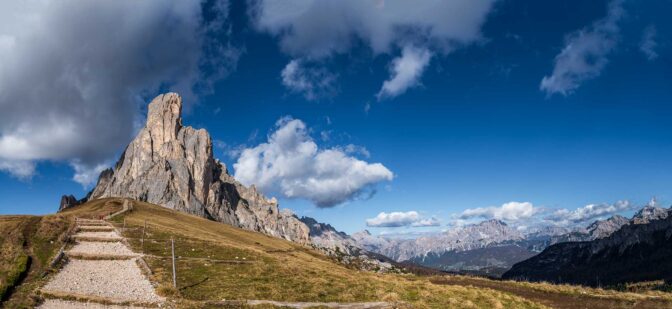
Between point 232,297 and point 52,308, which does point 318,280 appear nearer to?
point 232,297

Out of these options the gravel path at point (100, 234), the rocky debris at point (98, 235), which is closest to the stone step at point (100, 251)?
the rocky debris at point (98, 235)

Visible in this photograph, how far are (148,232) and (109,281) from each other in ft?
150

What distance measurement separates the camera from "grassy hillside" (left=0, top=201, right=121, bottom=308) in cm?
2882

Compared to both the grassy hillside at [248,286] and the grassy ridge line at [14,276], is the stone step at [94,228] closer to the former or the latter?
the grassy hillside at [248,286]

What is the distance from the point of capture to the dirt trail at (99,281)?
28797 millimetres

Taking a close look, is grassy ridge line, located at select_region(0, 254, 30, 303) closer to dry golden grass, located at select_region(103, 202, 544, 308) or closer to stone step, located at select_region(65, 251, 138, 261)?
stone step, located at select_region(65, 251, 138, 261)

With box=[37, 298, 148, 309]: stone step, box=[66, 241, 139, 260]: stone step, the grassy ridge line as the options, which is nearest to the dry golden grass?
box=[66, 241, 139, 260]: stone step

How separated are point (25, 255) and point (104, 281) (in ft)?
40.8

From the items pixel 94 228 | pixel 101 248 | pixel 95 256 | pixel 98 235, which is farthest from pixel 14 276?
pixel 94 228

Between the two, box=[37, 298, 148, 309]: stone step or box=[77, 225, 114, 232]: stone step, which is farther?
box=[77, 225, 114, 232]: stone step

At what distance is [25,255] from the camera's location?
42.4 meters

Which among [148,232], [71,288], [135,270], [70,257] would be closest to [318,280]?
[135,270]

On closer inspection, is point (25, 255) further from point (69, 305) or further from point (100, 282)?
point (69, 305)

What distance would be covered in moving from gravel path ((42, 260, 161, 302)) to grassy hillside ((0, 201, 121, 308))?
5.70ft
